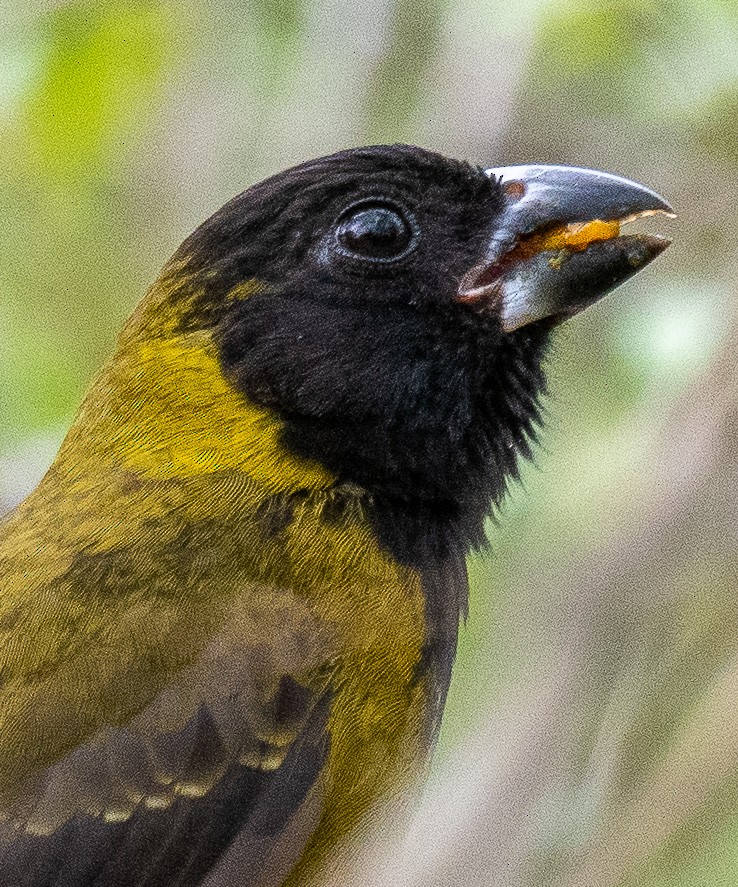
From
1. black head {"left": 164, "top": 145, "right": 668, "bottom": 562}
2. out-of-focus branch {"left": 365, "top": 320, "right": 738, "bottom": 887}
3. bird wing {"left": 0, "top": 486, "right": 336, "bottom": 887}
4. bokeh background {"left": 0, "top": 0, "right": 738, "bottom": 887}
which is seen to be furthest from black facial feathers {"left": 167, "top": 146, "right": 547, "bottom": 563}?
out-of-focus branch {"left": 365, "top": 320, "right": 738, "bottom": 887}

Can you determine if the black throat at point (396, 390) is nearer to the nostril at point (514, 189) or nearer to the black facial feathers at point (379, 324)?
the black facial feathers at point (379, 324)

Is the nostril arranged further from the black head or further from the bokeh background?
the bokeh background

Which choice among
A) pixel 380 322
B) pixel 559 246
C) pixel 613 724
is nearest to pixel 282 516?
pixel 380 322

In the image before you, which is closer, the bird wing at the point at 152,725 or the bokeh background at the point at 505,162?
the bokeh background at the point at 505,162

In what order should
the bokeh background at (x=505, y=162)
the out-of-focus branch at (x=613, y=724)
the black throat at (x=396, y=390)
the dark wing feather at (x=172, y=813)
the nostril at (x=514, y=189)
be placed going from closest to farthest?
1. the out-of-focus branch at (x=613, y=724)
2. the bokeh background at (x=505, y=162)
3. the dark wing feather at (x=172, y=813)
4. the black throat at (x=396, y=390)
5. the nostril at (x=514, y=189)

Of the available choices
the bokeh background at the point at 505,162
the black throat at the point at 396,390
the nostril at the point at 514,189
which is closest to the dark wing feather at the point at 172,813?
the bokeh background at the point at 505,162

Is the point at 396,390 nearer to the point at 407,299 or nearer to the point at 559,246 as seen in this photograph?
the point at 407,299
